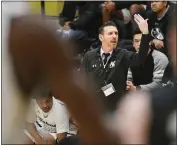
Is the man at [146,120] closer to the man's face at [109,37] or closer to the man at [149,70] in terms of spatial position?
the man's face at [109,37]

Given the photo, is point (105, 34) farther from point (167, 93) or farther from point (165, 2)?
point (167, 93)

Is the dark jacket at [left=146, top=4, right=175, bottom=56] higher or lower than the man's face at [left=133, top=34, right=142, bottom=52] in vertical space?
higher

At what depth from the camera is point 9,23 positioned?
0.55 meters

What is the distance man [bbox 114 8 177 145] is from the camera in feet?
1.92

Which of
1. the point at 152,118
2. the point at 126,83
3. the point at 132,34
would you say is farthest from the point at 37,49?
the point at 132,34

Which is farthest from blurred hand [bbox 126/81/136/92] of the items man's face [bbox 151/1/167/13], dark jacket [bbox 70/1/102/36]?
dark jacket [bbox 70/1/102/36]

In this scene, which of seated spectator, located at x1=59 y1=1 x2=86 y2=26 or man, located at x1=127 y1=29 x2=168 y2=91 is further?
seated spectator, located at x1=59 y1=1 x2=86 y2=26

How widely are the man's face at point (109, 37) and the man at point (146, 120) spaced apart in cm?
286

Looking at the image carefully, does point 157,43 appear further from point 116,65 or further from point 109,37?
point 116,65

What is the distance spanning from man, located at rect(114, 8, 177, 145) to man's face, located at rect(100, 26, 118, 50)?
2.86 m

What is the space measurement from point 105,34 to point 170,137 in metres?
3.04

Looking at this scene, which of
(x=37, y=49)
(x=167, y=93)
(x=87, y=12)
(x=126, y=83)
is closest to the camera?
(x=37, y=49)

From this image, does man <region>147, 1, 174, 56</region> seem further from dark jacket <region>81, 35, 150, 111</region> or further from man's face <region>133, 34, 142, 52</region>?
dark jacket <region>81, 35, 150, 111</region>

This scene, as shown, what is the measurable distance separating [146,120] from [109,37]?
3.01 m
